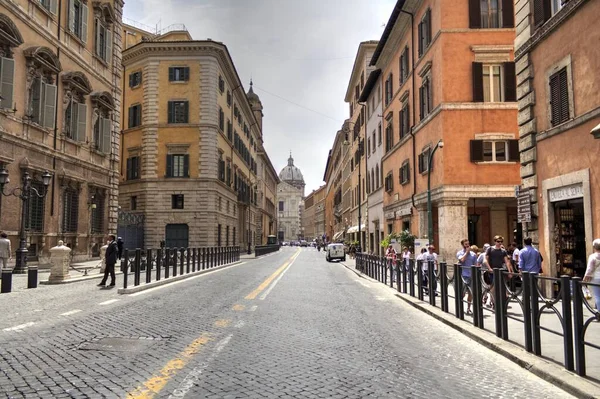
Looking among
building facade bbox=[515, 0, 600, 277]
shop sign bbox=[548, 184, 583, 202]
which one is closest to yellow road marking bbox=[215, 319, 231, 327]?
building facade bbox=[515, 0, 600, 277]

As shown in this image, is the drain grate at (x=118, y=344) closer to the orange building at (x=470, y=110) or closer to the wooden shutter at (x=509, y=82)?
the orange building at (x=470, y=110)

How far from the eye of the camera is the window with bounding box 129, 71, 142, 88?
153 ft

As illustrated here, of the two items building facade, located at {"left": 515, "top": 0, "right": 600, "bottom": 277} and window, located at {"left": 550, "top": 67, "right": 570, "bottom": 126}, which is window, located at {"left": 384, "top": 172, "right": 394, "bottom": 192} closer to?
building facade, located at {"left": 515, "top": 0, "right": 600, "bottom": 277}

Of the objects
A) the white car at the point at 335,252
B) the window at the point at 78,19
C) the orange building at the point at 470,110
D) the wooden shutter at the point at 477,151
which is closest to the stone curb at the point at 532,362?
the orange building at the point at 470,110

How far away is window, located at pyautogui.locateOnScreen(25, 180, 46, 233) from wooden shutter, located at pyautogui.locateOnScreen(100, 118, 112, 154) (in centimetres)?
768

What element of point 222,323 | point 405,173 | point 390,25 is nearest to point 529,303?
point 222,323

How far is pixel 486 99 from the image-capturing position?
75.2 feet

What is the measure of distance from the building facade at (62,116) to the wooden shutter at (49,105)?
0.15ft

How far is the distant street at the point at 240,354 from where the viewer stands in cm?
531

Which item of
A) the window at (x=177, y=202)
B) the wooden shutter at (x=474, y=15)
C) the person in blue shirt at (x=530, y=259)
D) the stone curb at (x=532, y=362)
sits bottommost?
the stone curb at (x=532, y=362)

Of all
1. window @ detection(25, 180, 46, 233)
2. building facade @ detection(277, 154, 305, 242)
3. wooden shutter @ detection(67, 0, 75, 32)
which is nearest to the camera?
window @ detection(25, 180, 46, 233)

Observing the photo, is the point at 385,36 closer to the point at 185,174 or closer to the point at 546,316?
the point at 185,174

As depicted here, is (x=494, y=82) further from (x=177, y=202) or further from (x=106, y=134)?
(x=177, y=202)

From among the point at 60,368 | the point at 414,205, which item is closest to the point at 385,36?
the point at 414,205
